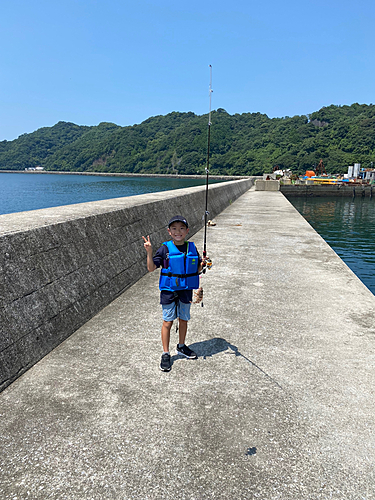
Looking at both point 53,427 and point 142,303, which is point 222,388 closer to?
point 53,427

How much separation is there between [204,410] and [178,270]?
48.0 inches

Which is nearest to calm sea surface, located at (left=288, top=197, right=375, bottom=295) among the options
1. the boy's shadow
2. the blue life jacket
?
the boy's shadow

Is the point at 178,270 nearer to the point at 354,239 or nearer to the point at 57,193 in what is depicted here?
the point at 354,239

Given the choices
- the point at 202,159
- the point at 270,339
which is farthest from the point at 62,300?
the point at 202,159

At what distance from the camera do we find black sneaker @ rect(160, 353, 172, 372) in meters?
3.31

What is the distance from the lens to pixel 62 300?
3.87 m

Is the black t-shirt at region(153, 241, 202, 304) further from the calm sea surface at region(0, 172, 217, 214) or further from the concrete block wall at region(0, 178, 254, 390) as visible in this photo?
the calm sea surface at region(0, 172, 217, 214)

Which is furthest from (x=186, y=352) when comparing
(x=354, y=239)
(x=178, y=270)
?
(x=354, y=239)

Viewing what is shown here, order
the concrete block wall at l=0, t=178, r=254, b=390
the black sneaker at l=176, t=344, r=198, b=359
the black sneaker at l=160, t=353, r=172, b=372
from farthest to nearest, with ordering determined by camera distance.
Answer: the black sneaker at l=176, t=344, r=198, b=359 → the black sneaker at l=160, t=353, r=172, b=372 → the concrete block wall at l=0, t=178, r=254, b=390

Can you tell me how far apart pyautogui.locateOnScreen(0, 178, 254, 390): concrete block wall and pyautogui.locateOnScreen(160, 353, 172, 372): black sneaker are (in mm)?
1156

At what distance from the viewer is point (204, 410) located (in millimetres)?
2770

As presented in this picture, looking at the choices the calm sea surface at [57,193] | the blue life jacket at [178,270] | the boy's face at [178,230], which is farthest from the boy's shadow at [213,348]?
the calm sea surface at [57,193]

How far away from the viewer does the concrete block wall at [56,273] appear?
315 centimetres

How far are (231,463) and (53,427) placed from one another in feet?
4.08
